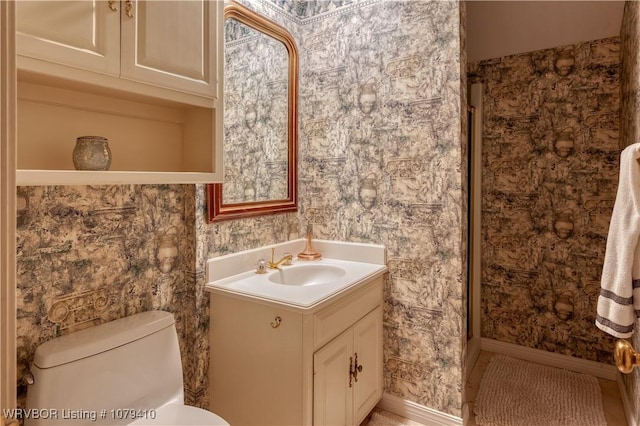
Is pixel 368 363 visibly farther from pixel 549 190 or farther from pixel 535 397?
pixel 549 190

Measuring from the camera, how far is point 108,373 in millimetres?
1300

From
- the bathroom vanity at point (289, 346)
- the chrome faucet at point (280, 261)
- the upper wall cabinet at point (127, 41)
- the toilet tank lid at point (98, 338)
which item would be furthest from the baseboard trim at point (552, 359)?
the upper wall cabinet at point (127, 41)

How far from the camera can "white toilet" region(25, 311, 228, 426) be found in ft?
3.84

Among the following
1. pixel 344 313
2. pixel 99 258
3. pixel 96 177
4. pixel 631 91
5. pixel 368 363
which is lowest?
pixel 368 363

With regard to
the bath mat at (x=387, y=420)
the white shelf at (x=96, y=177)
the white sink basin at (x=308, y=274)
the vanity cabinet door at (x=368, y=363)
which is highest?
the white shelf at (x=96, y=177)

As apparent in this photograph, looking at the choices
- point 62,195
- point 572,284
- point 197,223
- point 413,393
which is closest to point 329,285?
point 197,223

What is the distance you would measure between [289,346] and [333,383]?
0.32m

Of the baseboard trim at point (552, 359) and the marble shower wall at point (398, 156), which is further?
the baseboard trim at point (552, 359)

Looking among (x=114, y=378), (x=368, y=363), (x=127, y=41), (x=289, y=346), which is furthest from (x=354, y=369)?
(x=127, y=41)

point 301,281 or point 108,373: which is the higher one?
point 301,281

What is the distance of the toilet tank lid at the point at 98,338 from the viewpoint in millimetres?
1187

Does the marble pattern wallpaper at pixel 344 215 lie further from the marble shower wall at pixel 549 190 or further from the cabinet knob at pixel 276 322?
the marble shower wall at pixel 549 190

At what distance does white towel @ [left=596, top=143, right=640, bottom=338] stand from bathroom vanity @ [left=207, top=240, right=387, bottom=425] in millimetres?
957

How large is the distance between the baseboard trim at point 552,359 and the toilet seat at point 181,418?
2.35m
